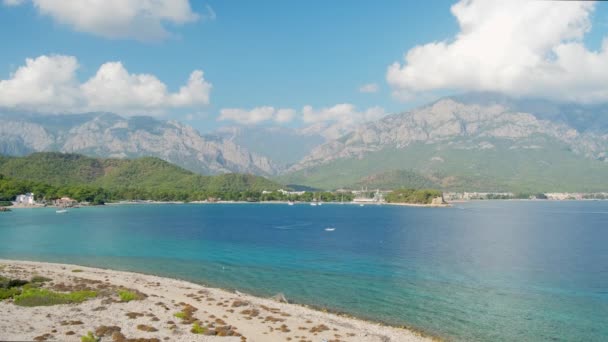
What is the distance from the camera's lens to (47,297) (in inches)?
1722

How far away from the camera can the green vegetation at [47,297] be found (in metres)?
42.3

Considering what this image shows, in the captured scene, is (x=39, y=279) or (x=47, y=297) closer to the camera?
(x=47, y=297)

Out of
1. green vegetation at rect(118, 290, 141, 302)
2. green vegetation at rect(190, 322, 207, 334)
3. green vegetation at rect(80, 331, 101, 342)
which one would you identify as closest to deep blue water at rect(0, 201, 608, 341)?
green vegetation at rect(118, 290, 141, 302)

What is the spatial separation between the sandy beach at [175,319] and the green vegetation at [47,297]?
31.4 inches

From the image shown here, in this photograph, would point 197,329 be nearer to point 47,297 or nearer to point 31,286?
point 47,297

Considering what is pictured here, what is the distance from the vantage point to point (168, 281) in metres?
58.1

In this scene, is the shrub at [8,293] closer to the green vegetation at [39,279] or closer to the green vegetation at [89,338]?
the green vegetation at [39,279]

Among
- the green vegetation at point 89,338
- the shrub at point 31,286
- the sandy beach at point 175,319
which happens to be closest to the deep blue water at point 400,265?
the sandy beach at point 175,319

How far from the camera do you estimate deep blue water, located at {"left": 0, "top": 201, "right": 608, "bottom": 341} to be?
44.1 m

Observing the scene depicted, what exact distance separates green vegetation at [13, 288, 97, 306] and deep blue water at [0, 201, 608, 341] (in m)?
17.2

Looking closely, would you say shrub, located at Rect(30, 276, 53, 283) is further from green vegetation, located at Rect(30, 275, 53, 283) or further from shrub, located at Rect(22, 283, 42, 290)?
shrub, located at Rect(22, 283, 42, 290)

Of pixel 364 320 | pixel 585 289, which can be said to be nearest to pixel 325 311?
pixel 364 320

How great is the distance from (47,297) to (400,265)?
160 feet

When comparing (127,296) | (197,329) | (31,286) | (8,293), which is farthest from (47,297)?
(197,329)
